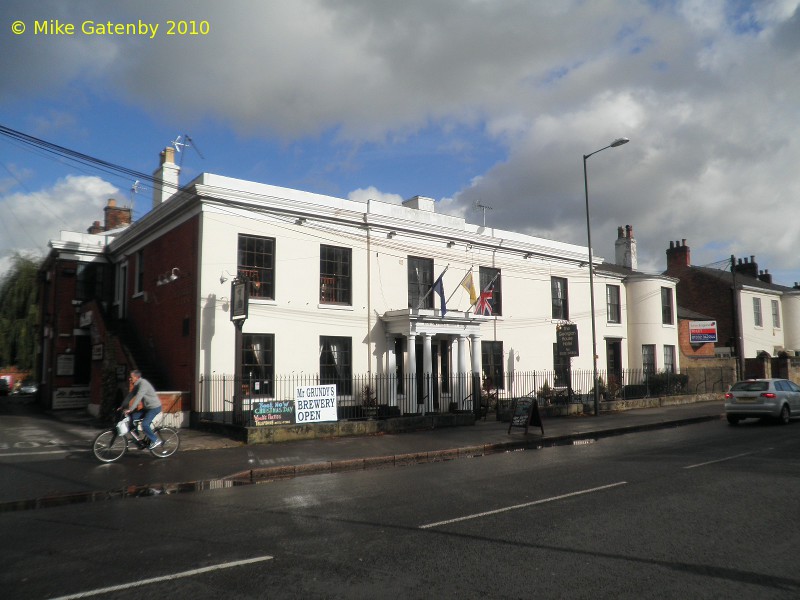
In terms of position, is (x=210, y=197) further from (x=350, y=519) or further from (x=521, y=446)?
(x=350, y=519)

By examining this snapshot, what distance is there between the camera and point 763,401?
19.9 m

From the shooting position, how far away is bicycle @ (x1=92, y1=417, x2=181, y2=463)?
12930mm

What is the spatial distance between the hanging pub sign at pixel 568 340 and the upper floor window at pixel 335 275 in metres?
8.78

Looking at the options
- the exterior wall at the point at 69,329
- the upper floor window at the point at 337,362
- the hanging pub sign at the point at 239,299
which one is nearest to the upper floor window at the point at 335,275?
the upper floor window at the point at 337,362

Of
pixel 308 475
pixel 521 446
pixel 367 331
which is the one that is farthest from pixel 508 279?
pixel 308 475

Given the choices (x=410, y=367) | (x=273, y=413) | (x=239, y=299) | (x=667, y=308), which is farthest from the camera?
(x=667, y=308)

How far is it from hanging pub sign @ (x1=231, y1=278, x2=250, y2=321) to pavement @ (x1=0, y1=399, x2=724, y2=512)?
10.8ft

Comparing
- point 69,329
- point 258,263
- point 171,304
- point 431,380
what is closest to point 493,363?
point 431,380

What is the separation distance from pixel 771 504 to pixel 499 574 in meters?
4.92

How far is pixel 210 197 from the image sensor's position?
18812mm

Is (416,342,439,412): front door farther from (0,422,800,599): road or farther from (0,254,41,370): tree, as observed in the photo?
(0,254,41,370): tree

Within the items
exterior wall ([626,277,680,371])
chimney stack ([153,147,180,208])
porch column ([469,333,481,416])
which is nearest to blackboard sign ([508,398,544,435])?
porch column ([469,333,481,416])

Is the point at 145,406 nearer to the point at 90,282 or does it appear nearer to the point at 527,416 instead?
the point at 527,416

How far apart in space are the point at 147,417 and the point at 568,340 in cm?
1631
